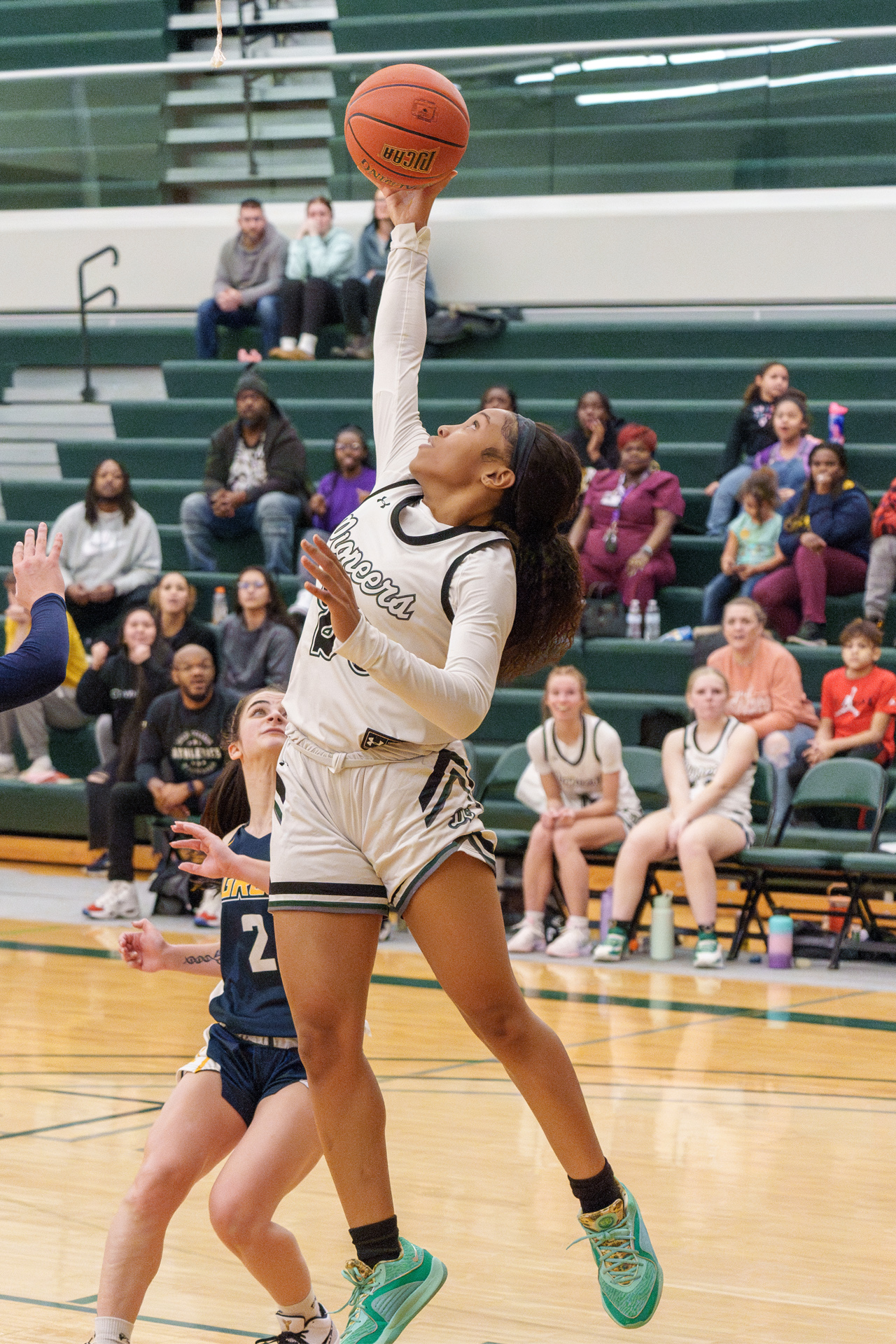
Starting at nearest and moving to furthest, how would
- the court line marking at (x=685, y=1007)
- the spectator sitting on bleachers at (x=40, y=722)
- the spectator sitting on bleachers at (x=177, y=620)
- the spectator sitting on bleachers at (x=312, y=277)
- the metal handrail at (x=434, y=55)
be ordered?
the court line marking at (x=685, y=1007) < the spectator sitting on bleachers at (x=177, y=620) < the spectator sitting on bleachers at (x=40, y=722) < the metal handrail at (x=434, y=55) < the spectator sitting on bleachers at (x=312, y=277)

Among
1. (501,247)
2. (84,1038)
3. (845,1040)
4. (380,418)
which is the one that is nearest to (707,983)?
(845,1040)

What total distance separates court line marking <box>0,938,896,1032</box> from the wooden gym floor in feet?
0.05

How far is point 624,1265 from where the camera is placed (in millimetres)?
2855

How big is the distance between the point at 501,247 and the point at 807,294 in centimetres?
224

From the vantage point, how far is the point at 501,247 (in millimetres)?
12250

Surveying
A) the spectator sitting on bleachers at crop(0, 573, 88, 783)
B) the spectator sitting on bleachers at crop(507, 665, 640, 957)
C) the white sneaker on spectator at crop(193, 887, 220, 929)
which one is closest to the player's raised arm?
the spectator sitting on bleachers at crop(507, 665, 640, 957)

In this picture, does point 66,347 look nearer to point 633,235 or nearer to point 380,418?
point 633,235

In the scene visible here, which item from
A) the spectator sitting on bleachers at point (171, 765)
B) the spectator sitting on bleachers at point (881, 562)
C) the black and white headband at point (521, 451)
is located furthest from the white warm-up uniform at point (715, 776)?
the black and white headband at point (521, 451)

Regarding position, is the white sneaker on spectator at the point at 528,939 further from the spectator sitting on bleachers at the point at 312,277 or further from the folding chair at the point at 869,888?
the spectator sitting on bleachers at the point at 312,277

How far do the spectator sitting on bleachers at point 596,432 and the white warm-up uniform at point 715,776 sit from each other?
2628 millimetres

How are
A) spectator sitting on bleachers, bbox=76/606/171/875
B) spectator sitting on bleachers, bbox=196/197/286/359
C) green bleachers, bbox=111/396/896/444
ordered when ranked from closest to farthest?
spectator sitting on bleachers, bbox=76/606/171/875
green bleachers, bbox=111/396/896/444
spectator sitting on bleachers, bbox=196/197/286/359

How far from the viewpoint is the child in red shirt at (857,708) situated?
8.05 meters

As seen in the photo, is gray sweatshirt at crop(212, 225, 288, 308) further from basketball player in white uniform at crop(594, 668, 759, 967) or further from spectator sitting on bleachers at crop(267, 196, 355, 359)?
basketball player in white uniform at crop(594, 668, 759, 967)

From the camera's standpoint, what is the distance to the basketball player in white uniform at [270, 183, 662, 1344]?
2.70 m
